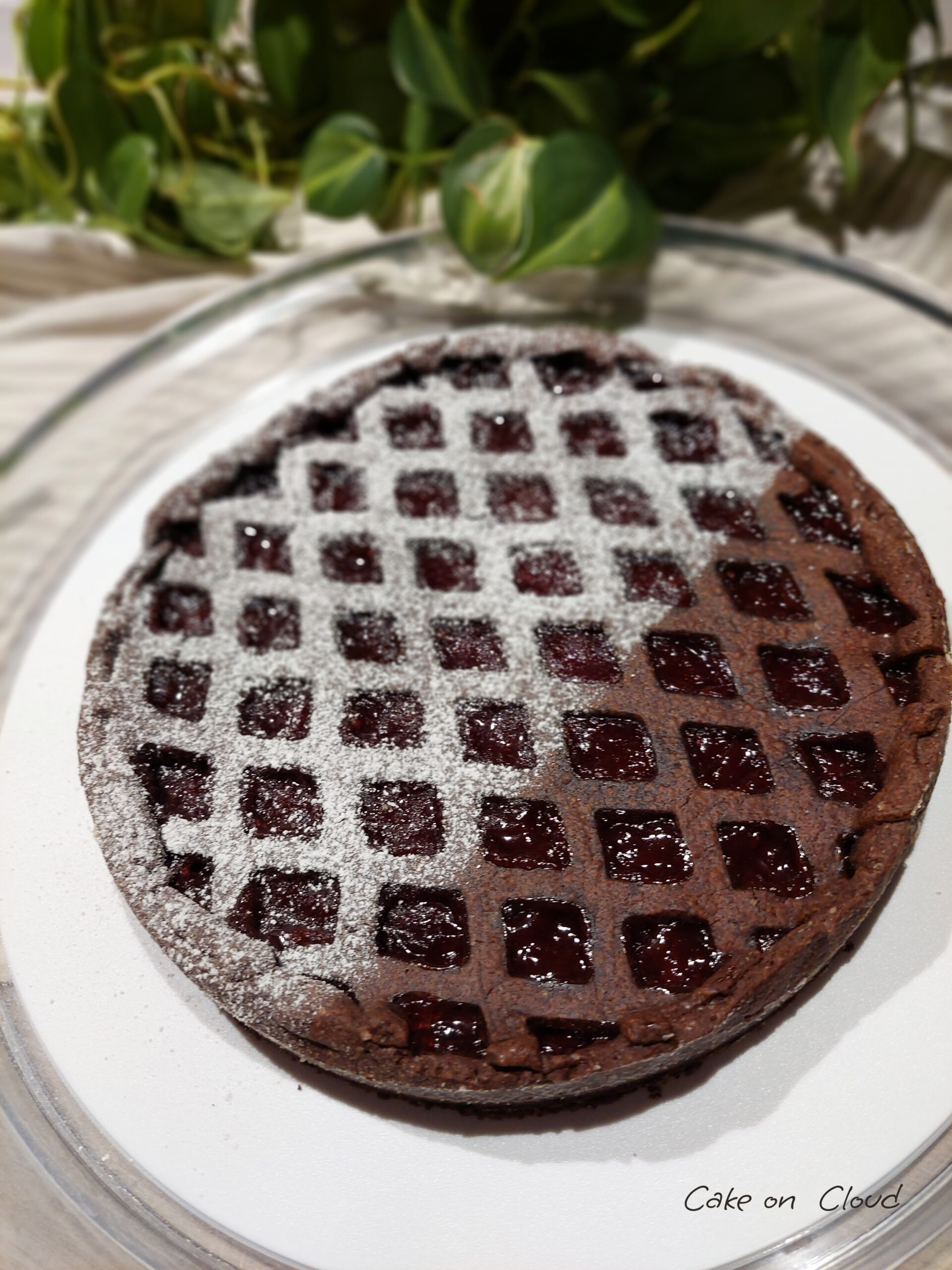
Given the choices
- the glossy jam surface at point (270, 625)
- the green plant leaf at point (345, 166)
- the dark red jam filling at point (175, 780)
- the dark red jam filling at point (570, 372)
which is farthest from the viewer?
the green plant leaf at point (345, 166)

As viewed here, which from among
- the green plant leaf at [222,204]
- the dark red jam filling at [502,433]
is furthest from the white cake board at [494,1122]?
the green plant leaf at [222,204]

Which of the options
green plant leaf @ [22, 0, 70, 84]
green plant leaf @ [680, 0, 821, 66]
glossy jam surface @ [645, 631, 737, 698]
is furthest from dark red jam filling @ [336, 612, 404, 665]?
green plant leaf @ [22, 0, 70, 84]

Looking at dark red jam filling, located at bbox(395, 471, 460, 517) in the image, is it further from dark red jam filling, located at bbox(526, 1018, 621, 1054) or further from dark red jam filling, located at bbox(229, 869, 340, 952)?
dark red jam filling, located at bbox(526, 1018, 621, 1054)

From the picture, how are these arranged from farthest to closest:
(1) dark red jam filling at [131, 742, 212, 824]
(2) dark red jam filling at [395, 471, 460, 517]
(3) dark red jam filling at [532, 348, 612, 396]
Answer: (3) dark red jam filling at [532, 348, 612, 396] → (2) dark red jam filling at [395, 471, 460, 517] → (1) dark red jam filling at [131, 742, 212, 824]

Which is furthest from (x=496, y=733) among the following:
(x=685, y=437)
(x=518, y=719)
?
(x=685, y=437)

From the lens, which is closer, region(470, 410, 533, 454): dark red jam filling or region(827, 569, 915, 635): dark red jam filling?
region(827, 569, 915, 635): dark red jam filling

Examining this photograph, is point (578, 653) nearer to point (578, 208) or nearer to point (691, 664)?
point (691, 664)

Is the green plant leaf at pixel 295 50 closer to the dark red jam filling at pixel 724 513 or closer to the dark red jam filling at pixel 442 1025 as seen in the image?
the dark red jam filling at pixel 724 513

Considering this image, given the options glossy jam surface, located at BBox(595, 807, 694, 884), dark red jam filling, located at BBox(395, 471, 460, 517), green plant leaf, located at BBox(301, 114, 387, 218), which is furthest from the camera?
green plant leaf, located at BBox(301, 114, 387, 218)
